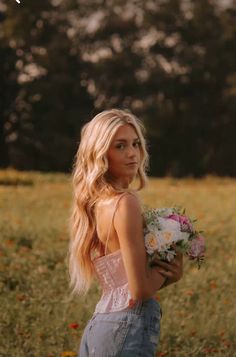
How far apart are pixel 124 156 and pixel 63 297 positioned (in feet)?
A: 12.9

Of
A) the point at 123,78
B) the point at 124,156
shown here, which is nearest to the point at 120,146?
the point at 124,156

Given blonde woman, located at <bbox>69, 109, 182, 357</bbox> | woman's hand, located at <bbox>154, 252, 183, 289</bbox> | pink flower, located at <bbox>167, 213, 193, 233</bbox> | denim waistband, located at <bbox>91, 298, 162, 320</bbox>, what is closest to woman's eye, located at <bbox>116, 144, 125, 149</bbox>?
blonde woman, located at <bbox>69, 109, 182, 357</bbox>

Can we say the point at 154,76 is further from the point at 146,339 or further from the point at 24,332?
the point at 146,339

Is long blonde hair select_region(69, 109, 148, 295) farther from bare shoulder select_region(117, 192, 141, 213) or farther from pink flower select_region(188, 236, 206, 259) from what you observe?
pink flower select_region(188, 236, 206, 259)

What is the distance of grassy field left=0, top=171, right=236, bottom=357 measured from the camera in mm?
5699

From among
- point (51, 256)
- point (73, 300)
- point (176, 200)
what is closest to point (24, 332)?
point (73, 300)

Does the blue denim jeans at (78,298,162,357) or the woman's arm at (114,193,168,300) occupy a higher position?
the woman's arm at (114,193,168,300)

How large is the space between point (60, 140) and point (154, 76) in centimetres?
588

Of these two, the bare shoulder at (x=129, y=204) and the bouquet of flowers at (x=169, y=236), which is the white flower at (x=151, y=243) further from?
the bare shoulder at (x=129, y=204)

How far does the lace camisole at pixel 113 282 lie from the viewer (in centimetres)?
302

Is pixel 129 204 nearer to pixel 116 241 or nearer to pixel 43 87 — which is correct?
pixel 116 241

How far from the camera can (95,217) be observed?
10.3 feet

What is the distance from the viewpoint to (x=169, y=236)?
122 inches

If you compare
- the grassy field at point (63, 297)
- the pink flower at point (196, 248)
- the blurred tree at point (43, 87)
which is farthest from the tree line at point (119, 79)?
the pink flower at point (196, 248)
